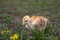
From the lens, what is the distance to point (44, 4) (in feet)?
29.9

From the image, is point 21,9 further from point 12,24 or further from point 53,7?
point 12,24

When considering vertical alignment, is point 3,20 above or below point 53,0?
below

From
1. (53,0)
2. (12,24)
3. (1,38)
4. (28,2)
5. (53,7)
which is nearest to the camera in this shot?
(1,38)

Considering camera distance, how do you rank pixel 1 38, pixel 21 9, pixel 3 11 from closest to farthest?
pixel 1 38 → pixel 3 11 → pixel 21 9

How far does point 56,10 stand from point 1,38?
169 inches

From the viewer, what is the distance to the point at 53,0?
33.4 feet

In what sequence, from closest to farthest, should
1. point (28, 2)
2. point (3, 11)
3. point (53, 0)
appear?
point (3, 11)
point (28, 2)
point (53, 0)

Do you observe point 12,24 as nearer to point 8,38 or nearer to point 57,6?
point 8,38

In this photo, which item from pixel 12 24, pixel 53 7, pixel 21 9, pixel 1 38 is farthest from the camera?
pixel 53 7

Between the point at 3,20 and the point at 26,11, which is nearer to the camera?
the point at 3,20

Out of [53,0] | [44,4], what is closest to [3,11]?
[44,4]

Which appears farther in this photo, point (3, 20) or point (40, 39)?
point (3, 20)

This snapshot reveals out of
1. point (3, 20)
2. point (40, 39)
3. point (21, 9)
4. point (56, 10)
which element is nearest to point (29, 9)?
point (21, 9)

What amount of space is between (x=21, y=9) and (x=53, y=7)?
4.09 ft
